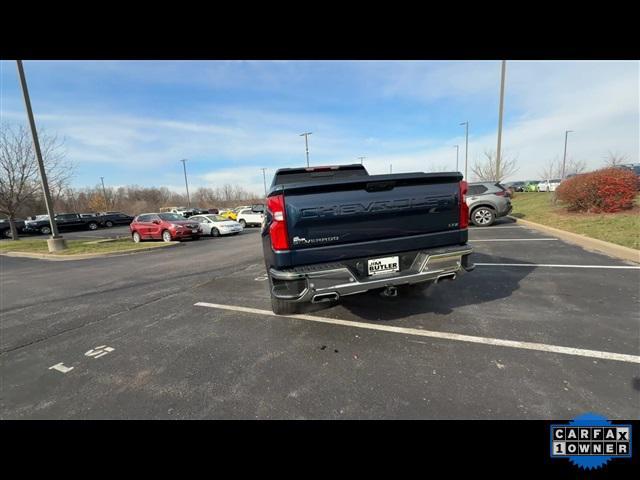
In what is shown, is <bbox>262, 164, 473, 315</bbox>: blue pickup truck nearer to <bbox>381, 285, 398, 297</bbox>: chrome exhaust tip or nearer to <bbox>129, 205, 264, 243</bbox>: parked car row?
<bbox>381, 285, 398, 297</bbox>: chrome exhaust tip

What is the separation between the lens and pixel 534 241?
26.5ft

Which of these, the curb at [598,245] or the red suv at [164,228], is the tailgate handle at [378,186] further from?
the red suv at [164,228]

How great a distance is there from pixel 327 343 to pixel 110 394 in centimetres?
206

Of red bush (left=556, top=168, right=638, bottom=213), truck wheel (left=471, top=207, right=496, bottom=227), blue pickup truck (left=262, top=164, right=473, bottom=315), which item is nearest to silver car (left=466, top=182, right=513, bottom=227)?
truck wheel (left=471, top=207, right=496, bottom=227)

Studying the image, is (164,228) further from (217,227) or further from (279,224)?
(279,224)

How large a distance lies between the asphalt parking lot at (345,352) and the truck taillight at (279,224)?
47.0 inches

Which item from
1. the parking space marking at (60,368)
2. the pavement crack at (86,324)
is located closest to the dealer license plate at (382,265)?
the parking space marking at (60,368)

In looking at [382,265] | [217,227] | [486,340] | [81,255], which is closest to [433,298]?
[486,340]

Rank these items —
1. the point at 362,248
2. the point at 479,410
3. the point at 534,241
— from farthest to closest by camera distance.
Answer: the point at 534,241
the point at 362,248
the point at 479,410

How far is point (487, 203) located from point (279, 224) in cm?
1168
